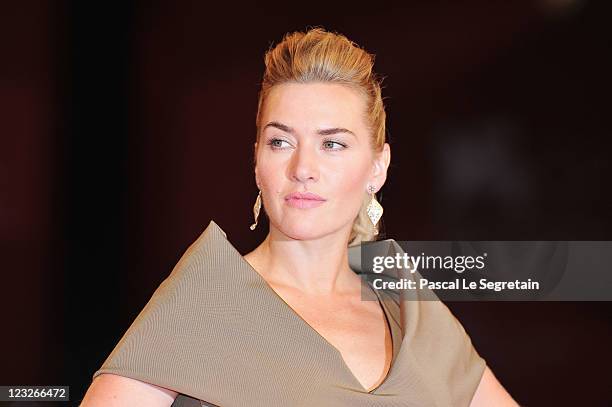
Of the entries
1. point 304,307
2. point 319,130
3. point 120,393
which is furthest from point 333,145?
point 120,393

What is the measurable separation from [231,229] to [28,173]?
50 cm

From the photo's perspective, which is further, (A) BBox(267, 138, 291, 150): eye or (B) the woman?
(A) BBox(267, 138, 291, 150): eye

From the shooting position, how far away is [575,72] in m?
2.35

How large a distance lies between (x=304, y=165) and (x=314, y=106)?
128 millimetres

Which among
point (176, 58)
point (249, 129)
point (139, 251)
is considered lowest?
point (139, 251)

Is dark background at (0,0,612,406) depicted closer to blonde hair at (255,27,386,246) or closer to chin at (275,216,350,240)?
blonde hair at (255,27,386,246)

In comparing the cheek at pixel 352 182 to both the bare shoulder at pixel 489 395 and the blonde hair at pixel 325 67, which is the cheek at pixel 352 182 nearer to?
the blonde hair at pixel 325 67

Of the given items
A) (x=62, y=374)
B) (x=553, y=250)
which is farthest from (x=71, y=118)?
(x=553, y=250)

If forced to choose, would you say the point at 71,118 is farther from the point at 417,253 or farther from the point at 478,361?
the point at 478,361

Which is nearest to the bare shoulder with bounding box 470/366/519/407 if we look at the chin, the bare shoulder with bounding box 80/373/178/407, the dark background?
the dark background

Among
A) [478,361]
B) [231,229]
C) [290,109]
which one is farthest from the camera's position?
[231,229]

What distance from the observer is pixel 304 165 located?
6.03 ft

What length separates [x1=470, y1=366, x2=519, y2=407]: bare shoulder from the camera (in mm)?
2088

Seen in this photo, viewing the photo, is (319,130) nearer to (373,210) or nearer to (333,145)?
(333,145)
